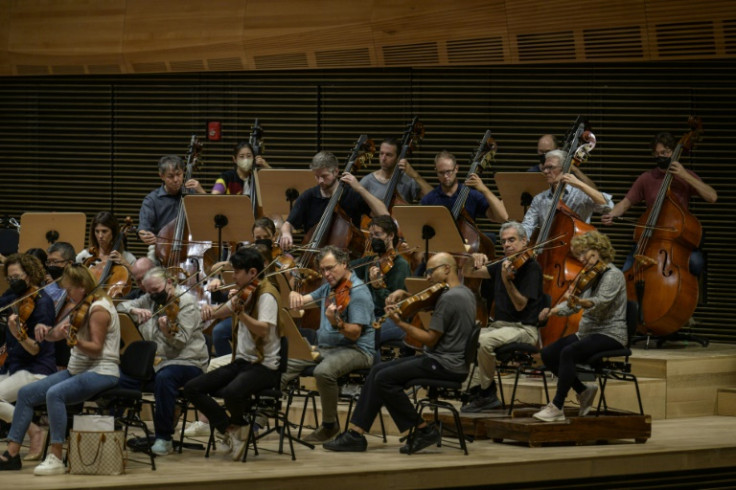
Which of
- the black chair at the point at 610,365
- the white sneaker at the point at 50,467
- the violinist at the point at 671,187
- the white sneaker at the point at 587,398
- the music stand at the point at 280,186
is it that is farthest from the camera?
the music stand at the point at 280,186

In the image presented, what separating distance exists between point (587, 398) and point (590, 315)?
1.43 ft

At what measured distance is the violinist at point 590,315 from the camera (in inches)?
232

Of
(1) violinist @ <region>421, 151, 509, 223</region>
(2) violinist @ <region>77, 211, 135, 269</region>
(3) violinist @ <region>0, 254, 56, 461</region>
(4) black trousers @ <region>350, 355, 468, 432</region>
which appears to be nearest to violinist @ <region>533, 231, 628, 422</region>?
(4) black trousers @ <region>350, 355, 468, 432</region>

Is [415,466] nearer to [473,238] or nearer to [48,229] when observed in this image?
[473,238]

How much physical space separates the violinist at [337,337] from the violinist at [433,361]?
0.29 metres

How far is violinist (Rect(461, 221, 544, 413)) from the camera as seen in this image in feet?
20.6

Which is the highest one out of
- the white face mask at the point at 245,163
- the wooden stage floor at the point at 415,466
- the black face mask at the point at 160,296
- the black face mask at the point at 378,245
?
the white face mask at the point at 245,163

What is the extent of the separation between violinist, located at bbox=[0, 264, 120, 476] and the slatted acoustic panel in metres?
3.85

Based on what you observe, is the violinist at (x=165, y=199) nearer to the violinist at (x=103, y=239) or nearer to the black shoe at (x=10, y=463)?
the violinist at (x=103, y=239)

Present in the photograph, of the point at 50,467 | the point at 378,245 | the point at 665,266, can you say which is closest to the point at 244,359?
the point at 50,467

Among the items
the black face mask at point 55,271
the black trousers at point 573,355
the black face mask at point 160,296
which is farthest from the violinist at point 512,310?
the black face mask at point 55,271

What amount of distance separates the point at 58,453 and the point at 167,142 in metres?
4.86

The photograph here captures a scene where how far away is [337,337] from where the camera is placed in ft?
20.3

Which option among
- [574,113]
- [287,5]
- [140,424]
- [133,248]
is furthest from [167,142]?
[140,424]
